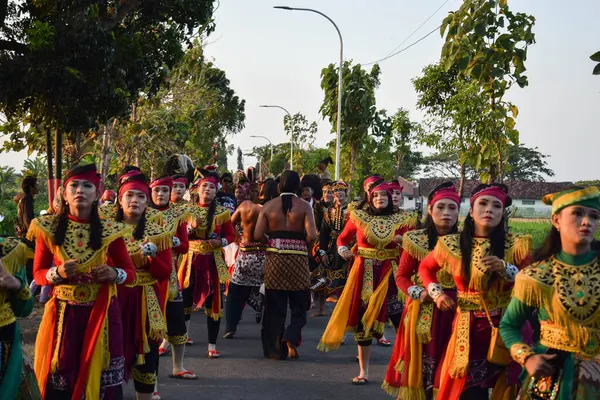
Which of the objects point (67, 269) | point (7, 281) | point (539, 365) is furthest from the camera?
point (67, 269)

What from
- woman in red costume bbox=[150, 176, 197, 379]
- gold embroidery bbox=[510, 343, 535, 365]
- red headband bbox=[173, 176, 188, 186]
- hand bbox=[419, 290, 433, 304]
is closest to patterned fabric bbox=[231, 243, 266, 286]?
red headband bbox=[173, 176, 188, 186]

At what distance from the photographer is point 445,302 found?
204 inches

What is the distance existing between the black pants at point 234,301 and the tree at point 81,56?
3.87 metres

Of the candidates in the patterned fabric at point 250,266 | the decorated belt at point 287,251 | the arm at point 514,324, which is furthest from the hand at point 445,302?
the patterned fabric at point 250,266

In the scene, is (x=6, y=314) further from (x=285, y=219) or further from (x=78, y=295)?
(x=285, y=219)

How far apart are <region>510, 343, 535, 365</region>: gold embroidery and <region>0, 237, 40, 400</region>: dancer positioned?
8.62ft

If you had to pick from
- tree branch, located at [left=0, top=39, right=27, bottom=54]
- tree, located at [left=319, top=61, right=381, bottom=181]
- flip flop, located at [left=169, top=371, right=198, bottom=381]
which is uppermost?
tree, located at [left=319, top=61, right=381, bottom=181]

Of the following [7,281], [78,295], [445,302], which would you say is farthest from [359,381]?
[7,281]

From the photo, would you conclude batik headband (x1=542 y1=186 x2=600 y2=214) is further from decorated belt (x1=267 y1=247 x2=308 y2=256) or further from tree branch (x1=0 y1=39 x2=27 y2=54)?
tree branch (x1=0 y1=39 x2=27 y2=54)

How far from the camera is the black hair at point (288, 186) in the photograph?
8.59 meters

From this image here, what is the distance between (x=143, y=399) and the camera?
6.15 metres

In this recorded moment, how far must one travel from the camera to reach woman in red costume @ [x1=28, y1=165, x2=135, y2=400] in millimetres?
4914

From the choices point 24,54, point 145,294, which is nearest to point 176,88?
point 24,54

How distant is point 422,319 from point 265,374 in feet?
8.96
